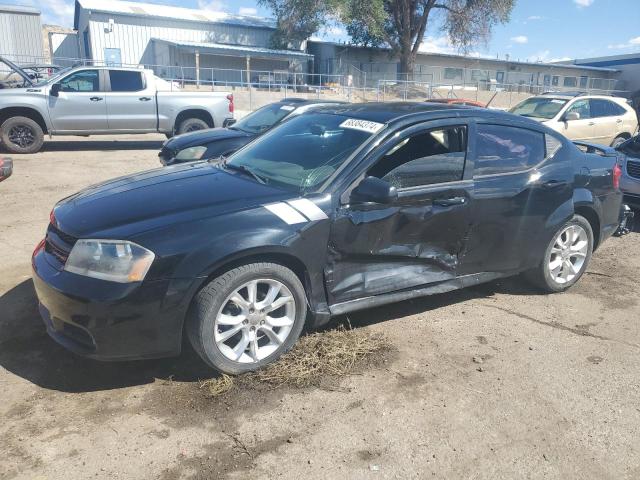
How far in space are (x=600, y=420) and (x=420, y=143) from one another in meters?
2.12

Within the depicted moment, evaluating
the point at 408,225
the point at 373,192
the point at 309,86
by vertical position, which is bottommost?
the point at 408,225

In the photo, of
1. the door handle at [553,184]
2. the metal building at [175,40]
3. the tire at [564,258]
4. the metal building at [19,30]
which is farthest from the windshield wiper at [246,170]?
the metal building at [19,30]

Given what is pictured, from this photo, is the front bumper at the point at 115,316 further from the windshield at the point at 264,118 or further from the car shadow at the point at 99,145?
the car shadow at the point at 99,145

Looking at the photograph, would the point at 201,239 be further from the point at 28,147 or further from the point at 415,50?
the point at 415,50

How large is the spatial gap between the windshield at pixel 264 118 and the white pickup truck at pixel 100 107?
84.5 inches

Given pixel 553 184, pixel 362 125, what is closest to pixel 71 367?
pixel 362 125

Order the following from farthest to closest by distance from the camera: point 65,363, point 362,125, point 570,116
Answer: point 570,116 < point 362,125 < point 65,363

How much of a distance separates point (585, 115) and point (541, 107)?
1.02m

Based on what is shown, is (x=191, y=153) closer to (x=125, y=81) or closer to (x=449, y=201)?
(x=449, y=201)

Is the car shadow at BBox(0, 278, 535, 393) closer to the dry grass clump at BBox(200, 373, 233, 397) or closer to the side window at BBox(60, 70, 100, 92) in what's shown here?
the dry grass clump at BBox(200, 373, 233, 397)

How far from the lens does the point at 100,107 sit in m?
12.0

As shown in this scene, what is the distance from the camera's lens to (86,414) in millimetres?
2939

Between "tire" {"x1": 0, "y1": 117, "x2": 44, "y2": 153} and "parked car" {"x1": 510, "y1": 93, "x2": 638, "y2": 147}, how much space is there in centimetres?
1054

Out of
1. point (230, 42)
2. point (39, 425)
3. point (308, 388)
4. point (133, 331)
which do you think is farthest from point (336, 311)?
point (230, 42)
